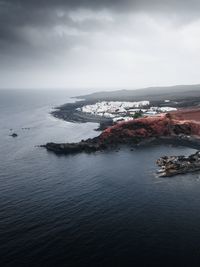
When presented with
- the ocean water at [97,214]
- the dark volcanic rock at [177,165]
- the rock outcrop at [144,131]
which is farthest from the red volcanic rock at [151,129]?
the dark volcanic rock at [177,165]

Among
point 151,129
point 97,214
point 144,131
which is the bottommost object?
point 97,214

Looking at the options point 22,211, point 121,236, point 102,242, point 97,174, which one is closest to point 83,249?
point 102,242

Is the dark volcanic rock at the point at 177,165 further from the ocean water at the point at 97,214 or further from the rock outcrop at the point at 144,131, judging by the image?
the rock outcrop at the point at 144,131

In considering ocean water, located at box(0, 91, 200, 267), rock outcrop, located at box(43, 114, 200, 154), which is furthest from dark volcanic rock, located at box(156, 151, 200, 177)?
rock outcrop, located at box(43, 114, 200, 154)

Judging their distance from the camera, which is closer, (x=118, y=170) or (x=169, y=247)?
(x=169, y=247)

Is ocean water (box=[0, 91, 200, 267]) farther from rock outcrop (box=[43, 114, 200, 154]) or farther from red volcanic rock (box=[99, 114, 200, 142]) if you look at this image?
red volcanic rock (box=[99, 114, 200, 142])

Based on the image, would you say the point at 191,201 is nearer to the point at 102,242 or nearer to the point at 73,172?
the point at 102,242

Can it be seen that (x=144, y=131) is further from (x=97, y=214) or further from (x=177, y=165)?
(x=97, y=214)

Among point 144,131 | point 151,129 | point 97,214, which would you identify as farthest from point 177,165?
point 151,129

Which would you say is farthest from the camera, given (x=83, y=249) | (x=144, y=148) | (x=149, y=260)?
(x=144, y=148)
